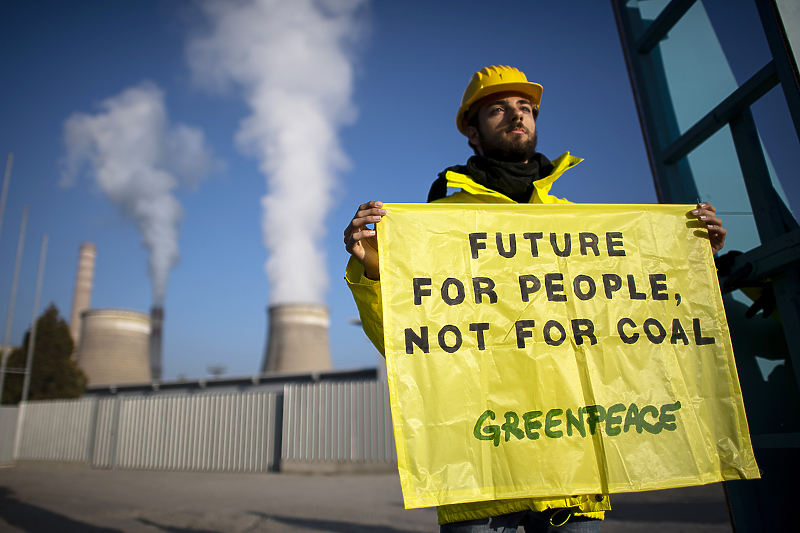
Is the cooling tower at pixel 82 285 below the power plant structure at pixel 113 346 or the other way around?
the other way around

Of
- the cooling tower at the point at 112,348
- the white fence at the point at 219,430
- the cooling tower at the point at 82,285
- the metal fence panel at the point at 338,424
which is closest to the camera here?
the metal fence panel at the point at 338,424

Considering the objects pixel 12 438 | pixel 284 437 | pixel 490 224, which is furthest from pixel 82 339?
pixel 490 224

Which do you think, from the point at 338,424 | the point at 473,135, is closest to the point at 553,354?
the point at 473,135

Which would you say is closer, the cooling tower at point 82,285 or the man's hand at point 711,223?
the man's hand at point 711,223

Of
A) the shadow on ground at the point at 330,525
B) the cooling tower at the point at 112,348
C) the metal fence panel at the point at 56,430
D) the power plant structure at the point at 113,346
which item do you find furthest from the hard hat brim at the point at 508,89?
the cooling tower at the point at 112,348

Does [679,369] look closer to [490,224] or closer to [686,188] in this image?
[490,224]

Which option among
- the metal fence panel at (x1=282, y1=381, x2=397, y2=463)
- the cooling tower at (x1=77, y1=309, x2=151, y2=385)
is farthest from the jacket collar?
the cooling tower at (x1=77, y1=309, x2=151, y2=385)

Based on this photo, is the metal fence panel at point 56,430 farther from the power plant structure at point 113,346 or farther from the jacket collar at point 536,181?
the jacket collar at point 536,181

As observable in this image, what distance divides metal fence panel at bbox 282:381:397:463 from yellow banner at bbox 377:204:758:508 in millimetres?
9615

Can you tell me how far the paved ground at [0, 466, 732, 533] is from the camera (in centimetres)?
425

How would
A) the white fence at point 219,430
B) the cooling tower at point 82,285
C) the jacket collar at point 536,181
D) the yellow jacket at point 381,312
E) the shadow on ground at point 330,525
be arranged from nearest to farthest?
the yellow jacket at point 381,312 → the jacket collar at point 536,181 → the shadow on ground at point 330,525 → the white fence at point 219,430 → the cooling tower at point 82,285

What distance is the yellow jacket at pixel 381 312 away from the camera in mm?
1244

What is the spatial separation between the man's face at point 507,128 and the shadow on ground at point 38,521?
4975 millimetres

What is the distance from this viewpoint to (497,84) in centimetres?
165
